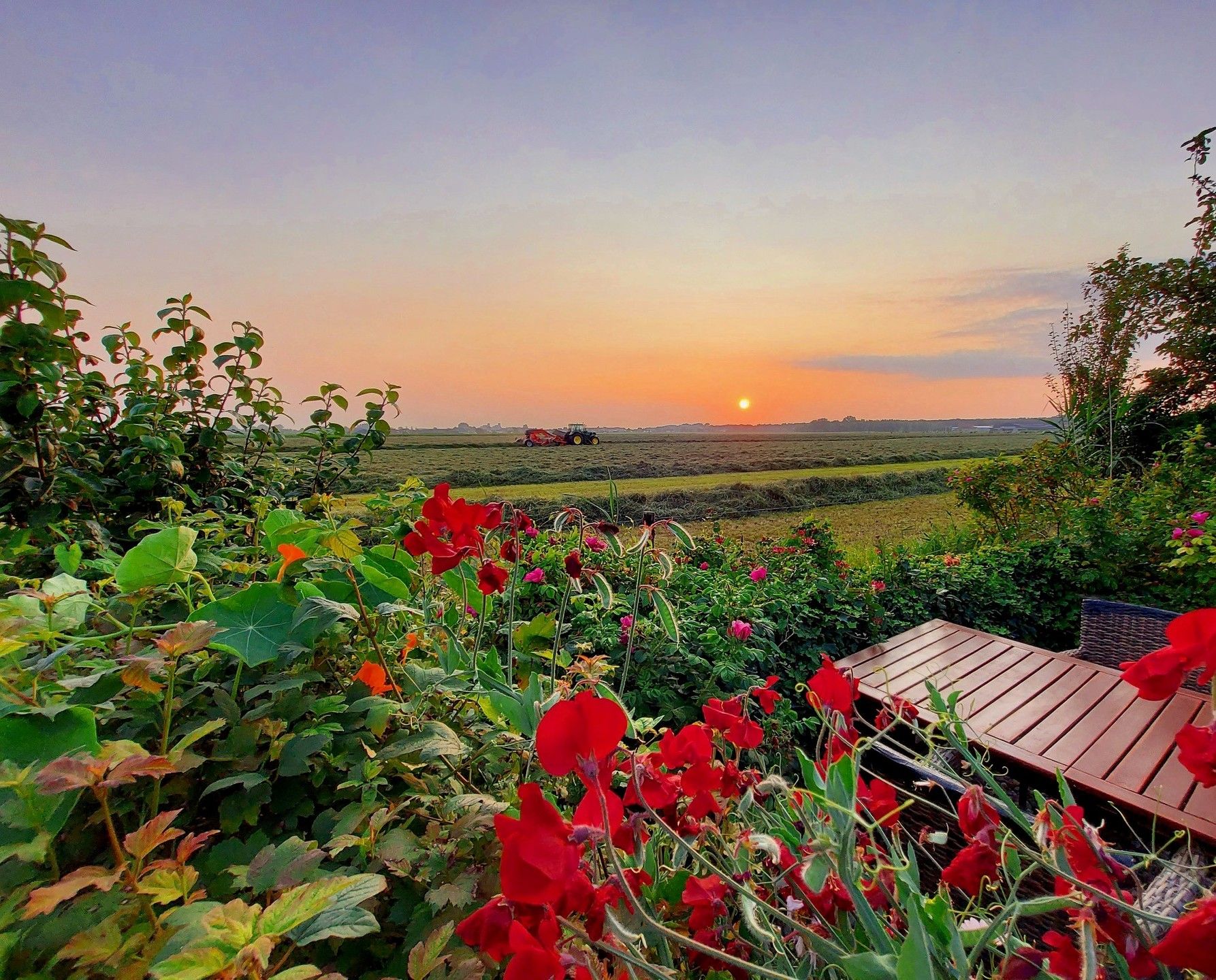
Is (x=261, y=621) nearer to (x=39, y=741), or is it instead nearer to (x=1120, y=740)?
(x=39, y=741)

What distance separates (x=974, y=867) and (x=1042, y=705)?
2.38m

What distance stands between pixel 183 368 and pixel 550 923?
2.07 meters

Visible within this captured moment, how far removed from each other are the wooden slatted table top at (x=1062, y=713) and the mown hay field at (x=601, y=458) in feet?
6.00

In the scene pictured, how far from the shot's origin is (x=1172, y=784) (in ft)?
6.18

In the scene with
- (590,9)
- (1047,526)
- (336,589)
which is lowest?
(1047,526)

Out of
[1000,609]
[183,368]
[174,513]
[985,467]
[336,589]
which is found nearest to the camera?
[336,589]

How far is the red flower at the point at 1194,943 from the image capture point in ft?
1.21

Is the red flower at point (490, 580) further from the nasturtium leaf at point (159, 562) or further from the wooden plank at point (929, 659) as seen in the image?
the wooden plank at point (929, 659)

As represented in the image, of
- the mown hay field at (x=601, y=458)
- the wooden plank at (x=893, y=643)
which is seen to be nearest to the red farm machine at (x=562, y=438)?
the mown hay field at (x=601, y=458)

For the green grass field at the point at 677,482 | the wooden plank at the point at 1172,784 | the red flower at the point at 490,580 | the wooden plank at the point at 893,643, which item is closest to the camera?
the red flower at the point at 490,580

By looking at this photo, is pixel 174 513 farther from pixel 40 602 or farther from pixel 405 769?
pixel 405 769

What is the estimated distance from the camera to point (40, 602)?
0.74 metres

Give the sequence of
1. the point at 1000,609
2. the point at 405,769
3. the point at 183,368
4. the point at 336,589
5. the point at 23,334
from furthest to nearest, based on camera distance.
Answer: the point at 1000,609, the point at 183,368, the point at 23,334, the point at 336,589, the point at 405,769

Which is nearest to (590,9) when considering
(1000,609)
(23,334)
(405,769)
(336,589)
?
(23,334)
